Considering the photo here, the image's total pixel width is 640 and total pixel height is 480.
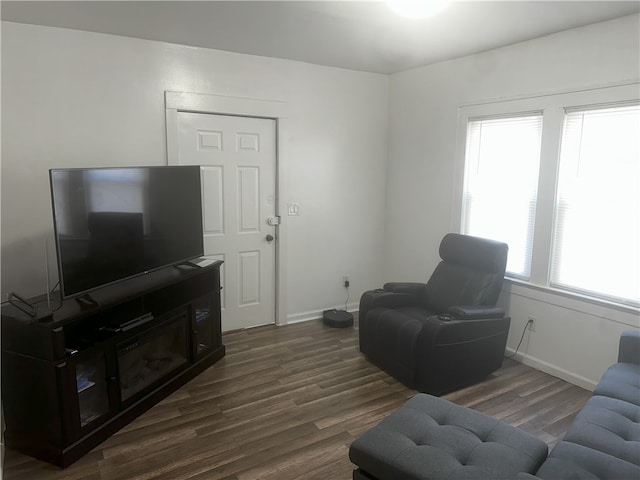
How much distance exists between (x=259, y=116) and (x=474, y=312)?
248 cm

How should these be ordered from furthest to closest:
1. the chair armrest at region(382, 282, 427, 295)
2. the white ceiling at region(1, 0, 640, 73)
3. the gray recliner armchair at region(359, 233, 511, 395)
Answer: the chair armrest at region(382, 282, 427, 295)
the gray recliner armchair at region(359, 233, 511, 395)
the white ceiling at region(1, 0, 640, 73)

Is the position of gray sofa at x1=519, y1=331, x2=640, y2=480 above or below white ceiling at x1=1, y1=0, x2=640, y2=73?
below

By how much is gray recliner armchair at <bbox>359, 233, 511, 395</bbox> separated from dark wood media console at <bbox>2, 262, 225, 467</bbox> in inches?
57.2

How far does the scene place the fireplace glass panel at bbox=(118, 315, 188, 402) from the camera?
2.80 m

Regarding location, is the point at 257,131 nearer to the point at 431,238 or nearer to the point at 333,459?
the point at 431,238

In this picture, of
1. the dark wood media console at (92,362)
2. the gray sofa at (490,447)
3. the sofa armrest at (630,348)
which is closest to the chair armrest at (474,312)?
the sofa armrest at (630,348)

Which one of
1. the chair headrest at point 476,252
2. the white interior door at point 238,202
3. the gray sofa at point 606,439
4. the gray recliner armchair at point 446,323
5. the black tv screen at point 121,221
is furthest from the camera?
the white interior door at point 238,202

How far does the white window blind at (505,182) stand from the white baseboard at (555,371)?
2.15 ft

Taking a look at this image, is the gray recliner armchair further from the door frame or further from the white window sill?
the door frame

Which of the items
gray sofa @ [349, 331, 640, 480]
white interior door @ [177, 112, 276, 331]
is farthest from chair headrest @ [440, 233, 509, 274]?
white interior door @ [177, 112, 276, 331]

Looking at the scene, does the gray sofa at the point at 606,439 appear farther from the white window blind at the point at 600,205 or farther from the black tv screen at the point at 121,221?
the black tv screen at the point at 121,221

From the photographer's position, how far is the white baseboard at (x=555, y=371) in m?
3.26

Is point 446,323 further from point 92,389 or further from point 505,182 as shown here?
point 92,389

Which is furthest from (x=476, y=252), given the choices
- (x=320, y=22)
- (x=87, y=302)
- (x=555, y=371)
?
(x=87, y=302)
